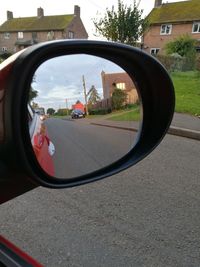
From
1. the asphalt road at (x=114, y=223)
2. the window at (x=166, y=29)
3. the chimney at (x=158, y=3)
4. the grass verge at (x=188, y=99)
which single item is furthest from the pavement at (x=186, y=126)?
the chimney at (x=158, y=3)

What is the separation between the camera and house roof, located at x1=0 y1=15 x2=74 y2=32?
50.8m

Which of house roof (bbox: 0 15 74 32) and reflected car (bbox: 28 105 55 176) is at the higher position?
house roof (bbox: 0 15 74 32)

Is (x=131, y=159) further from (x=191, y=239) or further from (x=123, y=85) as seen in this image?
(x=191, y=239)

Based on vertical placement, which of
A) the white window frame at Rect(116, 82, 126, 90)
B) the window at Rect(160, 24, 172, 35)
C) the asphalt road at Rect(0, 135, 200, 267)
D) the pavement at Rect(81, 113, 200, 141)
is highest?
the window at Rect(160, 24, 172, 35)

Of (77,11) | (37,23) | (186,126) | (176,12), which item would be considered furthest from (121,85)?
(37,23)

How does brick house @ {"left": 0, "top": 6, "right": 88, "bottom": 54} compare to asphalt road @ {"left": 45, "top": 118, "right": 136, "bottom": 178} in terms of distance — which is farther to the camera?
brick house @ {"left": 0, "top": 6, "right": 88, "bottom": 54}

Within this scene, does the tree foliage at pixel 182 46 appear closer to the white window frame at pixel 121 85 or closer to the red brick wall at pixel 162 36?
the red brick wall at pixel 162 36

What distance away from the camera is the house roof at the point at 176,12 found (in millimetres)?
39688

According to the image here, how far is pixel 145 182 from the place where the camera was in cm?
414

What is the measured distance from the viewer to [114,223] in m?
3.16

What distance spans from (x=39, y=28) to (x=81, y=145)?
54.4 metres

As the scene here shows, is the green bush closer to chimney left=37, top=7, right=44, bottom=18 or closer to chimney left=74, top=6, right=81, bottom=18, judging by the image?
chimney left=74, top=6, right=81, bottom=18

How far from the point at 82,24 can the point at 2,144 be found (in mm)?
57432

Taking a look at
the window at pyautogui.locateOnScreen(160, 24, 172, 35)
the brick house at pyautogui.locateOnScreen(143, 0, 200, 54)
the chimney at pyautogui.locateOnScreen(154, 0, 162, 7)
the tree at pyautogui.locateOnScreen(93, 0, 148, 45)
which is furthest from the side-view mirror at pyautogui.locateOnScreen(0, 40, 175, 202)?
the chimney at pyautogui.locateOnScreen(154, 0, 162, 7)
